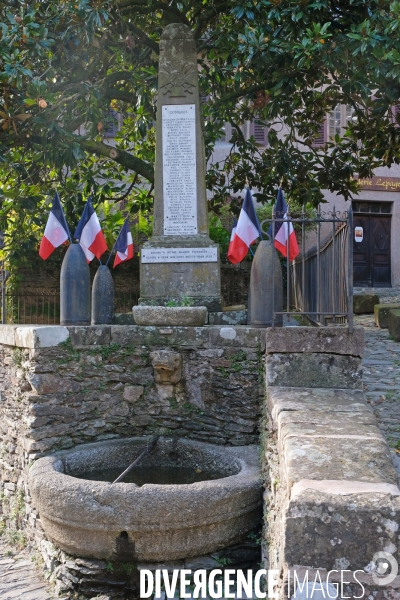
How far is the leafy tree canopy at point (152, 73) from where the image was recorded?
7168 mm

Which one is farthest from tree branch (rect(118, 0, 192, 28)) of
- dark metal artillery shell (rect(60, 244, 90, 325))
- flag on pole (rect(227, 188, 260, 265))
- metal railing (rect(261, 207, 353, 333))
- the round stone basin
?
the round stone basin

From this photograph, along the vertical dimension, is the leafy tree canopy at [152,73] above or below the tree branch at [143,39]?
below

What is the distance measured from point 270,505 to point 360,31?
211 inches

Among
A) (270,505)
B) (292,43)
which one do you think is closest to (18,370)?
(270,505)

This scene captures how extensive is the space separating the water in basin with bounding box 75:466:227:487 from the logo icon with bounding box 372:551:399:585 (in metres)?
2.66

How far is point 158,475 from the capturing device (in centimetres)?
539

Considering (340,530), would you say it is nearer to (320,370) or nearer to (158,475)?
(320,370)

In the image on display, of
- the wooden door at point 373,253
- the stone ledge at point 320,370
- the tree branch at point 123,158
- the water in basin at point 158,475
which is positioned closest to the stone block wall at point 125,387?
the water in basin at point 158,475

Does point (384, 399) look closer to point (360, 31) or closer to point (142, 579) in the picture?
point (142, 579)

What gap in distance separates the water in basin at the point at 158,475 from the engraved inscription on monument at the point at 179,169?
2.68m

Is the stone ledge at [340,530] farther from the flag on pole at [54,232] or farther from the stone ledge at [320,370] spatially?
the flag on pole at [54,232]

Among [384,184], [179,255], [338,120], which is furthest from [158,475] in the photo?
[338,120]

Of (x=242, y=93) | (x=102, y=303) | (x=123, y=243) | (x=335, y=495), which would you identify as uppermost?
(x=242, y=93)

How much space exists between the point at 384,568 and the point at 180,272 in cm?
456
